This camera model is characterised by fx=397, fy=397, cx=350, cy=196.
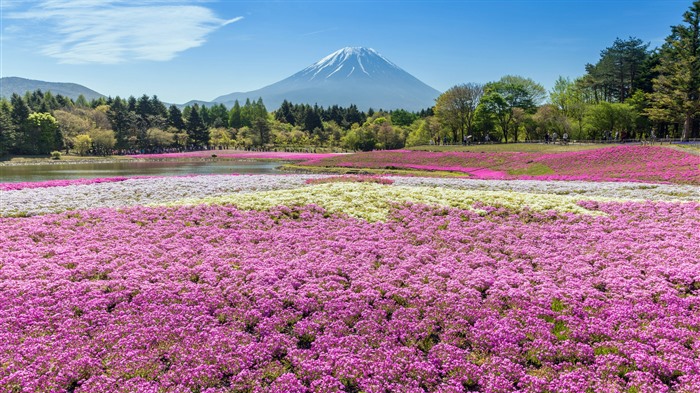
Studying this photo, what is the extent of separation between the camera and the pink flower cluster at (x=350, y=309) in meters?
6.89

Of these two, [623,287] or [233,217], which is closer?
[623,287]

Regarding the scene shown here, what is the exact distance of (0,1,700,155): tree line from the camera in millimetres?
65625

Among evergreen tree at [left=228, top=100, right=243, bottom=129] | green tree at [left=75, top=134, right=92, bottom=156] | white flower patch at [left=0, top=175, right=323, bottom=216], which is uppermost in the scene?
evergreen tree at [left=228, top=100, right=243, bottom=129]

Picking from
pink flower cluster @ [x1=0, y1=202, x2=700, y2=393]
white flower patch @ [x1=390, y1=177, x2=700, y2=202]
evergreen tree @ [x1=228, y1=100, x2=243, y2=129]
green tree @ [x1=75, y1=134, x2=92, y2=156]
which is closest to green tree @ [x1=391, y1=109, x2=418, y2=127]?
evergreen tree @ [x1=228, y1=100, x2=243, y2=129]

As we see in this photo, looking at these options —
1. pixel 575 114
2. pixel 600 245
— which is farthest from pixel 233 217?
pixel 575 114

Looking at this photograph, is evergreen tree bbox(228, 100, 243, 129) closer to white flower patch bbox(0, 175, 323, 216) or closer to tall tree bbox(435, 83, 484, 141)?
tall tree bbox(435, 83, 484, 141)

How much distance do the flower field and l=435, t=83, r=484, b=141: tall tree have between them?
7810cm

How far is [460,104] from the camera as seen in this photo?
302 ft

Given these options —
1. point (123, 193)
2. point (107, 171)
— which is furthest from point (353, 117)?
point (123, 193)

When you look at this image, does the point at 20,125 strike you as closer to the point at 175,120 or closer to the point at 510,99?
the point at 175,120

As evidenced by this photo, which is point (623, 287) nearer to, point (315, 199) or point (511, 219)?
point (511, 219)

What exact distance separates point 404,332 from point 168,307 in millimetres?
5326

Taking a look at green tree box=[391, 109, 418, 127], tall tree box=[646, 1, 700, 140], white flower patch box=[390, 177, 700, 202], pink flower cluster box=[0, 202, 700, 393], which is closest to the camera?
pink flower cluster box=[0, 202, 700, 393]

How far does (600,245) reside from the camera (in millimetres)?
13156
